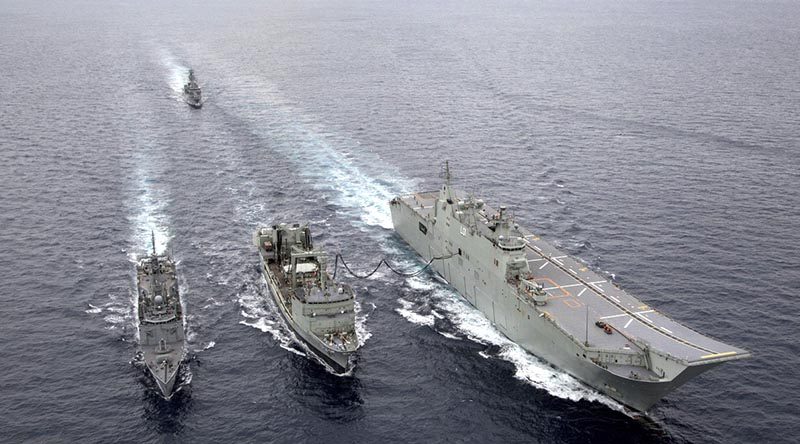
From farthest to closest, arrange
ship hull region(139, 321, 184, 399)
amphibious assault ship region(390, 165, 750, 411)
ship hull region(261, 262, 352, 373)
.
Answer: ship hull region(261, 262, 352, 373), ship hull region(139, 321, 184, 399), amphibious assault ship region(390, 165, 750, 411)

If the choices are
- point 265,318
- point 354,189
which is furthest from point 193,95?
point 265,318

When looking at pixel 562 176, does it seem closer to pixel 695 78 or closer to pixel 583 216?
pixel 583 216

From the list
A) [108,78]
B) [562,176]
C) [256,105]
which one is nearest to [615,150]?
[562,176]

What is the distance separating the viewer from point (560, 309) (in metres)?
74.3

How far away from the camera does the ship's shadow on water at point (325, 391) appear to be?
6475cm

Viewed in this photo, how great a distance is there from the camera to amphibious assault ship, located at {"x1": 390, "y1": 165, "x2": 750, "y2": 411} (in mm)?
63438

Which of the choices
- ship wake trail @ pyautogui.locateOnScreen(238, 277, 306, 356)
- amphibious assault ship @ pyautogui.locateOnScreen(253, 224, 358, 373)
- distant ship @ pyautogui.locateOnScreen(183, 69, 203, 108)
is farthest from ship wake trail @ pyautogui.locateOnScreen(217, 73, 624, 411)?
distant ship @ pyautogui.locateOnScreen(183, 69, 203, 108)

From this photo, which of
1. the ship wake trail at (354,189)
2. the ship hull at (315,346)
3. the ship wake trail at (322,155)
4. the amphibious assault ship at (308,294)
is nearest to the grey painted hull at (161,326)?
the ship wake trail at (354,189)

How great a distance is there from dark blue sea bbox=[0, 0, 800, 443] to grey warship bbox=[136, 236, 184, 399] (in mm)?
2006

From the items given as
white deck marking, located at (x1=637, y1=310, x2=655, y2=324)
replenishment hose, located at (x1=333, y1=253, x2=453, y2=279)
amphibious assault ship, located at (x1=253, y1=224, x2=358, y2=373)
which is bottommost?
replenishment hose, located at (x1=333, y1=253, x2=453, y2=279)

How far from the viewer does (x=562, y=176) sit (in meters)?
120

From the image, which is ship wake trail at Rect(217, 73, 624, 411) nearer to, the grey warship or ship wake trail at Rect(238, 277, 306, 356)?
ship wake trail at Rect(238, 277, 306, 356)

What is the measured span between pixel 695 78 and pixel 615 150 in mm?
70856

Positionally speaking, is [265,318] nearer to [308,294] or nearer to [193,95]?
[308,294]
